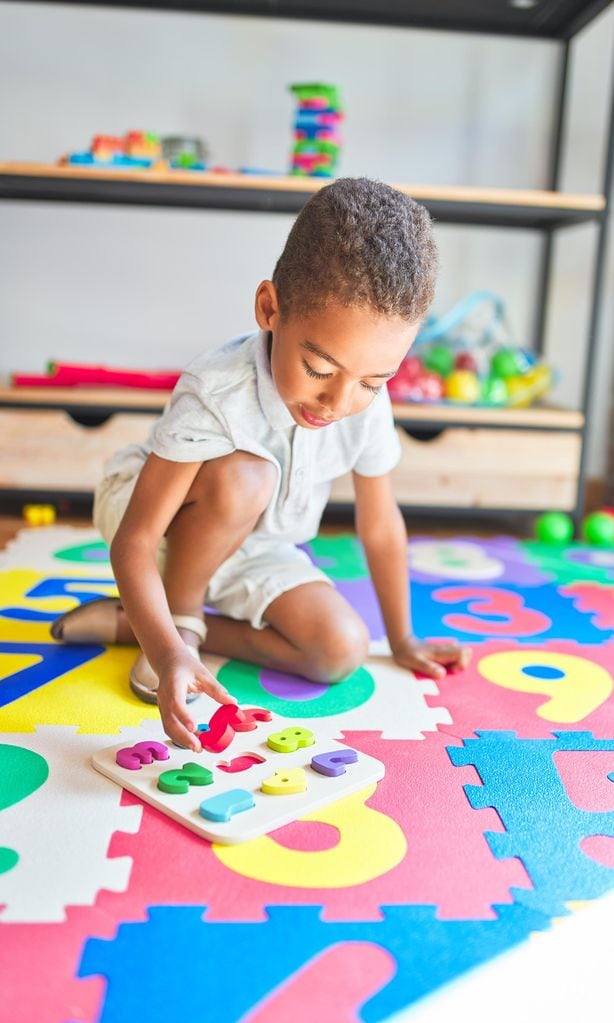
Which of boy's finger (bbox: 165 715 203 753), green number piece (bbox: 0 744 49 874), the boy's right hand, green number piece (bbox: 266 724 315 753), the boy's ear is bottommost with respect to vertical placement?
green number piece (bbox: 0 744 49 874)

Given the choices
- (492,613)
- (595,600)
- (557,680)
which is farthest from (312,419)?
(595,600)

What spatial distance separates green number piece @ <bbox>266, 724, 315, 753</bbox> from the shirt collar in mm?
301

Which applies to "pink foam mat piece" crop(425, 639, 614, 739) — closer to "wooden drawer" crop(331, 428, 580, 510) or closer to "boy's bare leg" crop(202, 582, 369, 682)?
"boy's bare leg" crop(202, 582, 369, 682)

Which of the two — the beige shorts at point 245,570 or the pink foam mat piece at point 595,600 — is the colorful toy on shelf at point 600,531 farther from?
the beige shorts at point 245,570

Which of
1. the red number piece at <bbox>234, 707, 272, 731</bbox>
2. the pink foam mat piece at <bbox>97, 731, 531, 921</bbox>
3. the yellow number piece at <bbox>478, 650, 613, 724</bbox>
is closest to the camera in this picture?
the pink foam mat piece at <bbox>97, 731, 531, 921</bbox>

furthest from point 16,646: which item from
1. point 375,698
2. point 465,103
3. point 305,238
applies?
point 465,103

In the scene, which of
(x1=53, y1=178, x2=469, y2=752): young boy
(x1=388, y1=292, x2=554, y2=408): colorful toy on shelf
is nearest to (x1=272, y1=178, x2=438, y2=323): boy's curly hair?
(x1=53, y1=178, x2=469, y2=752): young boy

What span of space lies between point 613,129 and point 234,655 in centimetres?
121

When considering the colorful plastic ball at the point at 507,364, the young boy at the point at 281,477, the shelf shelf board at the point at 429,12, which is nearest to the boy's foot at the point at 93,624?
the young boy at the point at 281,477

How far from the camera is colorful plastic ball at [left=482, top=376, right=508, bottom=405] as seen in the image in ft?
5.97

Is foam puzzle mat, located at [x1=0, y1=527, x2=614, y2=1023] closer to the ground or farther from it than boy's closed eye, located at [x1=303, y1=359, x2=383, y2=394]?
closer to the ground

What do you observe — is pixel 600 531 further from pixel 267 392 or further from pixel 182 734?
pixel 182 734

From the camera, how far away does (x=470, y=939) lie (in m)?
0.62

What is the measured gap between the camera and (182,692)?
0.74 m
